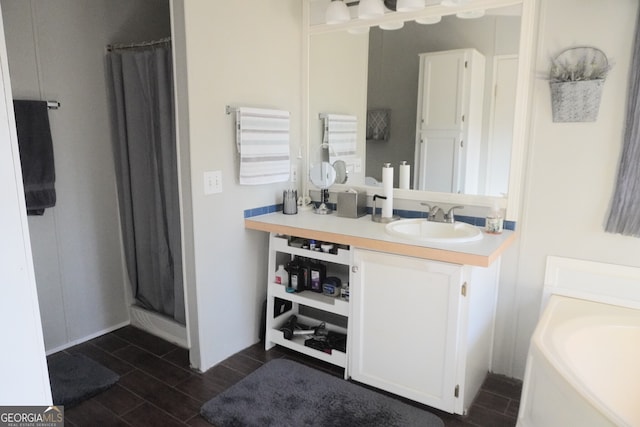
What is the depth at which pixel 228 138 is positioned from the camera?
2.37 metres

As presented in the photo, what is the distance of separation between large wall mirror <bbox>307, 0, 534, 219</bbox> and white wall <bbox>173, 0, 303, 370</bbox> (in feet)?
0.69

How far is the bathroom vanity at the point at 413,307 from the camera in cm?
191

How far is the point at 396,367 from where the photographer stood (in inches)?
83.2

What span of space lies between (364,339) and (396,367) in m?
0.21

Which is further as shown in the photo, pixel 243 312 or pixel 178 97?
pixel 243 312

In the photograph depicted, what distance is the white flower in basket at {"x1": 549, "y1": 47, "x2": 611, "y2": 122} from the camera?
1911mm

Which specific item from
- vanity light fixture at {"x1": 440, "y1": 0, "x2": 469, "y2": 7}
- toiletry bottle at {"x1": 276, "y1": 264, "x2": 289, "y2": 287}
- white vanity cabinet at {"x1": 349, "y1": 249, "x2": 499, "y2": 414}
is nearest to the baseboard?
toiletry bottle at {"x1": 276, "y1": 264, "x2": 289, "y2": 287}

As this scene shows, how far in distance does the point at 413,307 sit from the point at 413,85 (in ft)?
4.22

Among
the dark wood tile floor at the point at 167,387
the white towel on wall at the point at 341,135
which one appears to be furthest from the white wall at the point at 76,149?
the white towel on wall at the point at 341,135

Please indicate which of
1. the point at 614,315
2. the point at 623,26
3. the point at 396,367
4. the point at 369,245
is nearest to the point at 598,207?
the point at 614,315

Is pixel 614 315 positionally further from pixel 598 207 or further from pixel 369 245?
pixel 369 245

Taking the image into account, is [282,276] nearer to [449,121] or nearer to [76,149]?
[449,121]

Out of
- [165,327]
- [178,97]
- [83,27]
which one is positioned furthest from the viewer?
[165,327]

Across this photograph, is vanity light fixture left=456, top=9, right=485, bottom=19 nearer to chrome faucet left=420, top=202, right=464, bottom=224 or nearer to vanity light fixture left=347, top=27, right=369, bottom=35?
vanity light fixture left=347, top=27, right=369, bottom=35
